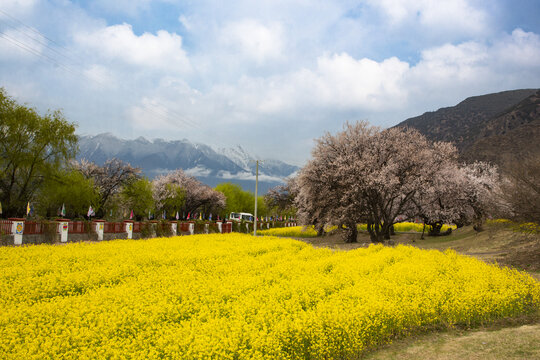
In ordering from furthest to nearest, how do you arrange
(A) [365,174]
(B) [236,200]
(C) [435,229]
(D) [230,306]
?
(B) [236,200]
(C) [435,229]
(A) [365,174]
(D) [230,306]

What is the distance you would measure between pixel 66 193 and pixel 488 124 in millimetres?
114560

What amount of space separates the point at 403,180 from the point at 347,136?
5.93 meters

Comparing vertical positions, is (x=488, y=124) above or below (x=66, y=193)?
above

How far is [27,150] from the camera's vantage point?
3178 cm

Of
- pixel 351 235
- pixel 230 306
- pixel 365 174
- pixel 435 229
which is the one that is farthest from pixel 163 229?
pixel 435 229

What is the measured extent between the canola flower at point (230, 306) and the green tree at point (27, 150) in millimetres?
23149

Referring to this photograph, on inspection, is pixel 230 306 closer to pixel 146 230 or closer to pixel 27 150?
pixel 146 230

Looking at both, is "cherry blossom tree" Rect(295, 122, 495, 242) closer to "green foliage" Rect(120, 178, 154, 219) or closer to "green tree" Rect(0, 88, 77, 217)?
"green tree" Rect(0, 88, 77, 217)

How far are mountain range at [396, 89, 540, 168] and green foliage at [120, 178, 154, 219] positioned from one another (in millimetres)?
64097

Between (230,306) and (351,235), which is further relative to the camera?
(351,235)

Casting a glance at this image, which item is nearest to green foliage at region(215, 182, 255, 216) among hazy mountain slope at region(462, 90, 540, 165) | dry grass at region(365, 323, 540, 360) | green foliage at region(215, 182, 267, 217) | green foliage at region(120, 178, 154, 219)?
green foliage at region(215, 182, 267, 217)

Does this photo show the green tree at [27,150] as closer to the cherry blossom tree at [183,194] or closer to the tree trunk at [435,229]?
the cherry blossom tree at [183,194]

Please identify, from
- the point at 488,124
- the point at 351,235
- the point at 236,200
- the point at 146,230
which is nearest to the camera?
the point at 146,230

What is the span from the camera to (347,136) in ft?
96.7
